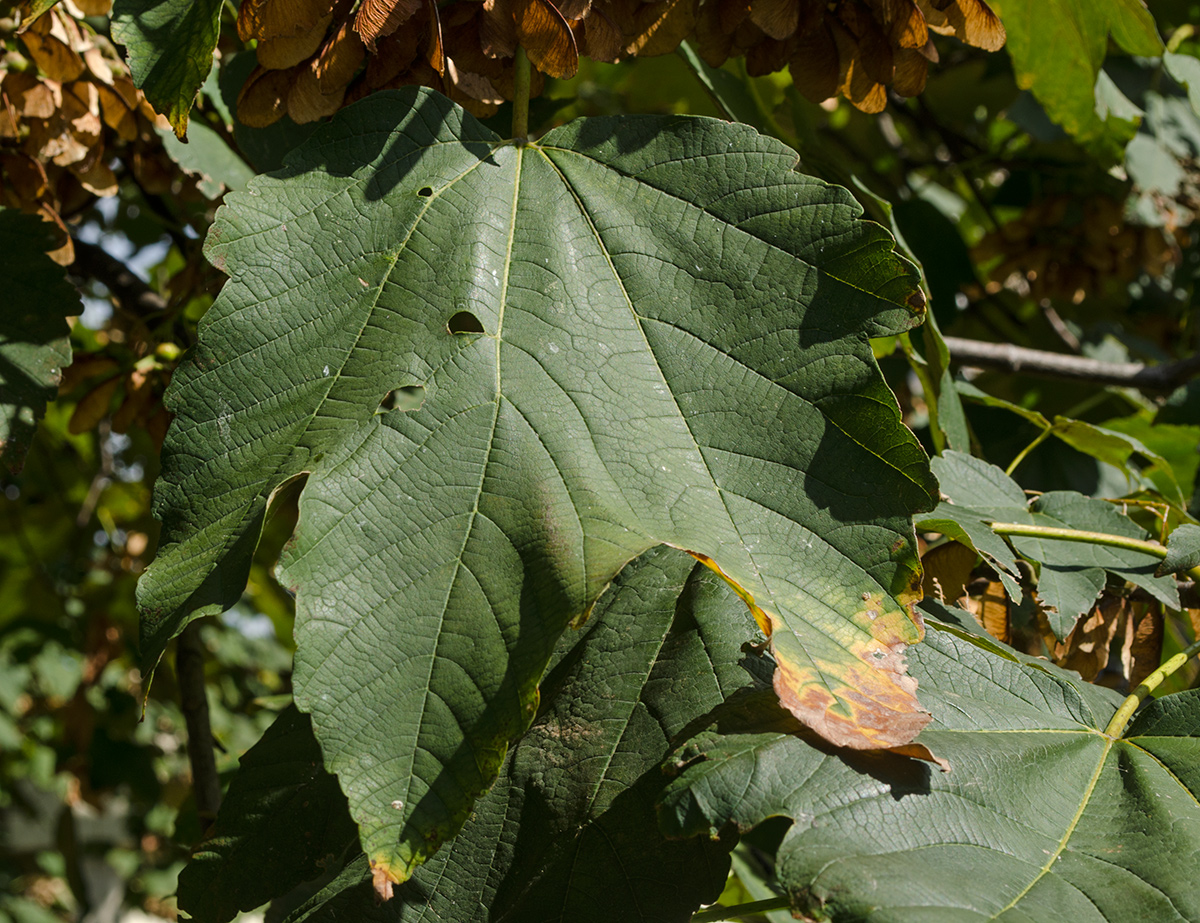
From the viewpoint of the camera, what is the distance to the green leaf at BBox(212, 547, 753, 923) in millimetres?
875

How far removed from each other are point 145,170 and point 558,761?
47.0 inches

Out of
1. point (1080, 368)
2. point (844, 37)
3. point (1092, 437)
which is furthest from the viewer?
point (1080, 368)

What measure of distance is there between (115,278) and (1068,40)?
5.41 feet

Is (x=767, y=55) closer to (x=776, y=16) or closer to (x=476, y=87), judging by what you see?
(x=776, y=16)

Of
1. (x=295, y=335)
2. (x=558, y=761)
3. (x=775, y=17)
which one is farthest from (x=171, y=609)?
(x=775, y=17)

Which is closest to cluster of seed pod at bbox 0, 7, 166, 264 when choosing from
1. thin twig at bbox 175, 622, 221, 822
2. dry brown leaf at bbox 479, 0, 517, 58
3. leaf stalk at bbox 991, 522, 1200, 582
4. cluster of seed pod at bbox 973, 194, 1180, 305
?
dry brown leaf at bbox 479, 0, 517, 58

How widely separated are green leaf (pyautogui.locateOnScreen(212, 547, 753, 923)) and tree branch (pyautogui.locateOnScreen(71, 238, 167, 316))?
1.08 m

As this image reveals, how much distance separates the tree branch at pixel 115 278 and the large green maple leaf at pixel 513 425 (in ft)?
3.15

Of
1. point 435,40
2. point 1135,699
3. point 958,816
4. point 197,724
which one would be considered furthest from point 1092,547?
point 197,724

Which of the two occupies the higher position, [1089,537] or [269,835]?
[1089,537]

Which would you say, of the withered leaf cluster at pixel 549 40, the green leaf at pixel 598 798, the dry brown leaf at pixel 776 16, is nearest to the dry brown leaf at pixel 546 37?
the withered leaf cluster at pixel 549 40

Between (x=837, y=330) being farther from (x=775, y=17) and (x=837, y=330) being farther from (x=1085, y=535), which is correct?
(x=1085, y=535)

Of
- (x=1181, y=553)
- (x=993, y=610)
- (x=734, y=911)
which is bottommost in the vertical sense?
(x=734, y=911)

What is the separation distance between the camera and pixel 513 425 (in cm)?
84
